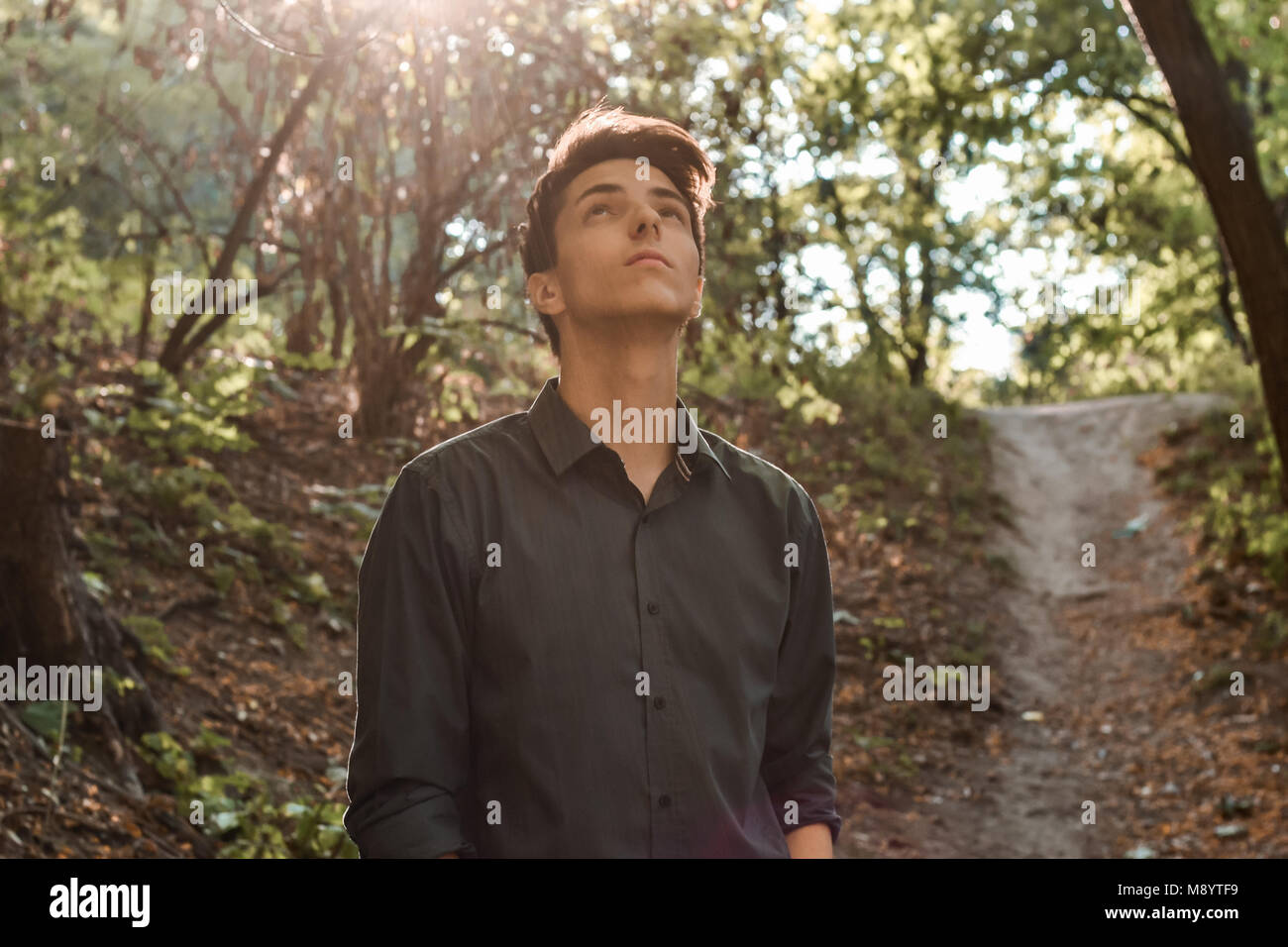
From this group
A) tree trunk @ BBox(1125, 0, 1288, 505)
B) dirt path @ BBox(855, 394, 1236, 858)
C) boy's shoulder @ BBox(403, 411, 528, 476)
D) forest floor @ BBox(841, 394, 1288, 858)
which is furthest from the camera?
dirt path @ BBox(855, 394, 1236, 858)

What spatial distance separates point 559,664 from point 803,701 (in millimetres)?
578

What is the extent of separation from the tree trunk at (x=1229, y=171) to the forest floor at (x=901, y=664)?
3.26 m

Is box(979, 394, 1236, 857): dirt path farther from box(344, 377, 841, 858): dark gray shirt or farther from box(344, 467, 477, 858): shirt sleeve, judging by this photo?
box(344, 467, 477, 858): shirt sleeve

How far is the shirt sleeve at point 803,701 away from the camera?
2.31m

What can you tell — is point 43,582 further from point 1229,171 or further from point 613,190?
point 1229,171

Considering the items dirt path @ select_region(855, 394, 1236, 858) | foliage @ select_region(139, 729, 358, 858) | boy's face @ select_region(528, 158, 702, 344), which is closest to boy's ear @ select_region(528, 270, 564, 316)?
boy's face @ select_region(528, 158, 702, 344)

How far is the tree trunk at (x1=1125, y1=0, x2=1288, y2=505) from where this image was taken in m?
6.51

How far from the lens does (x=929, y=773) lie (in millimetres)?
9016

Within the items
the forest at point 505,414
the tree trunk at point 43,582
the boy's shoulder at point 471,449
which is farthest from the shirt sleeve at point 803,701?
the tree trunk at point 43,582

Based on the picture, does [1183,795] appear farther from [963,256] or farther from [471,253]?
[963,256]

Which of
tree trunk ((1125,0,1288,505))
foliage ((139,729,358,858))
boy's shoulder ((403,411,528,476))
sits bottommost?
foliage ((139,729,358,858))

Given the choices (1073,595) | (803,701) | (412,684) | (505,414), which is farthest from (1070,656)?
(412,684)

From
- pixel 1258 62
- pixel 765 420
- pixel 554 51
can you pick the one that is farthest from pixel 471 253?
pixel 1258 62

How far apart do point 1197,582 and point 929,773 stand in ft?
17.3
